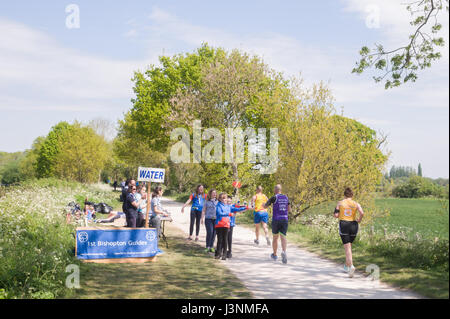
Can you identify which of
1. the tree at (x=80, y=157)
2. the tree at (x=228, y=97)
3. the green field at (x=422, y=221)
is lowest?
the green field at (x=422, y=221)

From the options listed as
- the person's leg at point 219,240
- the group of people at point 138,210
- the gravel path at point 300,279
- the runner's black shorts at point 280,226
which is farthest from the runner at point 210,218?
the runner's black shorts at point 280,226

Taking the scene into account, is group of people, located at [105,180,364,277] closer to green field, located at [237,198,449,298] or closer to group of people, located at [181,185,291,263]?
group of people, located at [181,185,291,263]

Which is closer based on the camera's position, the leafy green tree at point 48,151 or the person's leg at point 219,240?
the person's leg at point 219,240

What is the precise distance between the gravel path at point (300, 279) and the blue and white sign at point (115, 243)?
6.82 feet

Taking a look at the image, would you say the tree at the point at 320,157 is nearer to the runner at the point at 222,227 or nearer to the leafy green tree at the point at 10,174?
the runner at the point at 222,227

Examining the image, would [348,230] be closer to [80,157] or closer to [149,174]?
[149,174]

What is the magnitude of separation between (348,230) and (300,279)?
166 centimetres

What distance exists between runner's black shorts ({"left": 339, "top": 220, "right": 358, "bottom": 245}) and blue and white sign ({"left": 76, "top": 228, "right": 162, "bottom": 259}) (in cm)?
493

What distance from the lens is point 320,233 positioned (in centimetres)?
1480

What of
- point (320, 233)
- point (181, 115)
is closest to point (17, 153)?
point (181, 115)

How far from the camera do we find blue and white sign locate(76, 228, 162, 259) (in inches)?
393

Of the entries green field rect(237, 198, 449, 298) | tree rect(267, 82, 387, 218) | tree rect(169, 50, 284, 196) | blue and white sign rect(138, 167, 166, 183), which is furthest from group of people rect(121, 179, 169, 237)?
tree rect(169, 50, 284, 196)

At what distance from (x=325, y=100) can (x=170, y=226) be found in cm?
968

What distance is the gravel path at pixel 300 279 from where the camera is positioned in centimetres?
734
